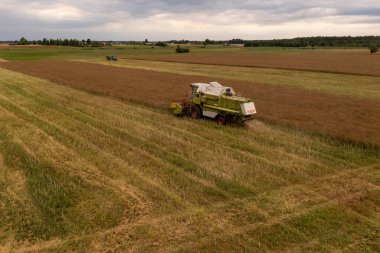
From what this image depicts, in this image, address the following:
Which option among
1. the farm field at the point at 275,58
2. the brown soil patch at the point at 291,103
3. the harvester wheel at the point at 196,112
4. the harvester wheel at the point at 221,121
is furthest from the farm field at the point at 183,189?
the farm field at the point at 275,58

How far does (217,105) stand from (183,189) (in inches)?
292

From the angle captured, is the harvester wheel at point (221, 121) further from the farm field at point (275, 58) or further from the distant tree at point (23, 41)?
the distant tree at point (23, 41)

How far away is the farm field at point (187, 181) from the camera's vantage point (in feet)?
24.3

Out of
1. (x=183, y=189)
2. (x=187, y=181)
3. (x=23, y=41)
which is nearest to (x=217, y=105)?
(x=187, y=181)

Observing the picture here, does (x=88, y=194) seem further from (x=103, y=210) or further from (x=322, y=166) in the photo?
(x=322, y=166)

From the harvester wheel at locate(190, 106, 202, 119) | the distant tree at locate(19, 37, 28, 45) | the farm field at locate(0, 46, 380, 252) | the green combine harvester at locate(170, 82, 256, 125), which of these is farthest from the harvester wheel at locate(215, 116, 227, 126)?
the distant tree at locate(19, 37, 28, 45)

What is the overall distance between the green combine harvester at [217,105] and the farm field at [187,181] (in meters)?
0.48

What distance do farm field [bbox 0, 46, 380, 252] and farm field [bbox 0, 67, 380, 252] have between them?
0.10 feet

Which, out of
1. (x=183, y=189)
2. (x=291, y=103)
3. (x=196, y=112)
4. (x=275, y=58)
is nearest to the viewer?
(x=183, y=189)

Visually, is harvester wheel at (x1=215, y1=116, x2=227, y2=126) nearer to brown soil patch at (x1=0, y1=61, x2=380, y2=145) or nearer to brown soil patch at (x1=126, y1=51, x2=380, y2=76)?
brown soil patch at (x1=0, y1=61, x2=380, y2=145)

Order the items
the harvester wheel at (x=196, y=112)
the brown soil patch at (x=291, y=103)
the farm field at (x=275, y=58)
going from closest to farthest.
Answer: the brown soil patch at (x=291, y=103), the harvester wheel at (x=196, y=112), the farm field at (x=275, y=58)

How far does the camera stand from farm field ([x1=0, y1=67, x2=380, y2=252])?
24.1 ft

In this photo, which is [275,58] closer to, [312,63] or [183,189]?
[312,63]

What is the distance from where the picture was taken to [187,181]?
10031mm
